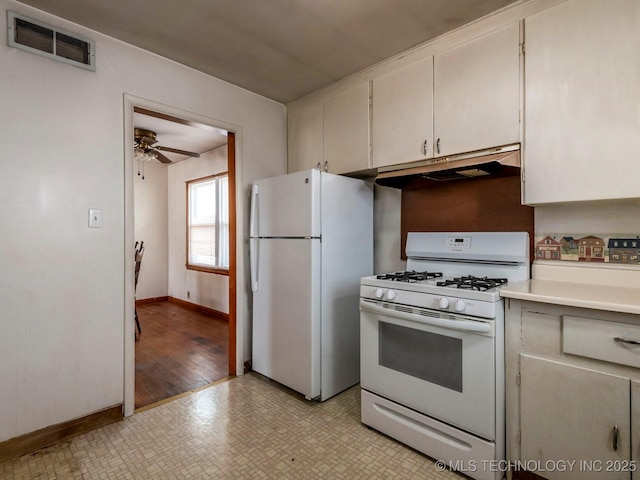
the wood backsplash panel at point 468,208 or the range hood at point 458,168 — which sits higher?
the range hood at point 458,168

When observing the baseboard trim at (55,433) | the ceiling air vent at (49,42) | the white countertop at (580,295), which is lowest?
the baseboard trim at (55,433)

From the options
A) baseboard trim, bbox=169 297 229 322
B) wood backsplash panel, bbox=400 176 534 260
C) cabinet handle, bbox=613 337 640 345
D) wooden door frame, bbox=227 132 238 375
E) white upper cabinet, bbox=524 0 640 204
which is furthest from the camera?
baseboard trim, bbox=169 297 229 322

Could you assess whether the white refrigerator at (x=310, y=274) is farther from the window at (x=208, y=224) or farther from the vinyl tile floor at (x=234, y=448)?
the window at (x=208, y=224)

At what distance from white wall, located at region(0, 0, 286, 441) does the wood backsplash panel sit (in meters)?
2.00

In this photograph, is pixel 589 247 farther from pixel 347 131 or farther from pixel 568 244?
pixel 347 131

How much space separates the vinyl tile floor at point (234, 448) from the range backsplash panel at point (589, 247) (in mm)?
1319

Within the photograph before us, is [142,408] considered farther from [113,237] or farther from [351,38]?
[351,38]

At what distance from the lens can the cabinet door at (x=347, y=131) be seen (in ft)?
8.33

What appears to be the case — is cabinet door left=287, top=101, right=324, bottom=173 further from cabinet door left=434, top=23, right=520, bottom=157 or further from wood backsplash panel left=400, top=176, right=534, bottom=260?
cabinet door left=434, top=23, right=520, bottom=157

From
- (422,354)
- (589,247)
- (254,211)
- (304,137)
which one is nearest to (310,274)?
(254,211)

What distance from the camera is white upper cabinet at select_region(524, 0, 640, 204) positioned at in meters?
1.50

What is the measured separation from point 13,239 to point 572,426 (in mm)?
2920

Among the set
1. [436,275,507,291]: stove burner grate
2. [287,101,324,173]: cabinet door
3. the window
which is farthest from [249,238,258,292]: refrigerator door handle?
the window

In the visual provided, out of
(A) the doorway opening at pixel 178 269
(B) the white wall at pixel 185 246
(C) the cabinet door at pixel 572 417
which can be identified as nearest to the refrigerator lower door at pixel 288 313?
(A) the doorway opening at pixel 178 269
